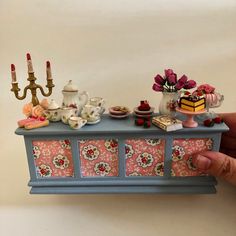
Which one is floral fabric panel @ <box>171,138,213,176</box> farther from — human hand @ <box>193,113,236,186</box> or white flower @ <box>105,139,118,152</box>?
white flower @ <box>105,139,118,152</box>

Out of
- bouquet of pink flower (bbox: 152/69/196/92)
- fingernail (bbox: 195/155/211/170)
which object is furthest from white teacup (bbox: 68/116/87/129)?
fingernail (bbox: 195/155/211/170)

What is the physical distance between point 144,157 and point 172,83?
228 millimetres

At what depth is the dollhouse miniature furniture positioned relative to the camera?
0.78 metres

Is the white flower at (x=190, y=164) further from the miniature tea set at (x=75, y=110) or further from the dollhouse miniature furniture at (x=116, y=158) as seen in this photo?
the miniature tea set at (x=75, y=110)

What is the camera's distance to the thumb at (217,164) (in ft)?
2.49

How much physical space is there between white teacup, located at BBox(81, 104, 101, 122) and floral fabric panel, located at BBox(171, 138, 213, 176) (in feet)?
0.77

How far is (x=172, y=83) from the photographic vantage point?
0.78 meters

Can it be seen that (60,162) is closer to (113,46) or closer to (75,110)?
(75,110)

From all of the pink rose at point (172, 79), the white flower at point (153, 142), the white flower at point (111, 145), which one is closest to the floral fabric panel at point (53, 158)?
the white flower at point (111, 145)

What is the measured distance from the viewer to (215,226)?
0.79 m

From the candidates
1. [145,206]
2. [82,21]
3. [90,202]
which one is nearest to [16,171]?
[90,202]

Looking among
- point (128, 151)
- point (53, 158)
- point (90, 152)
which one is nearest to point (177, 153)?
point (128, 151)

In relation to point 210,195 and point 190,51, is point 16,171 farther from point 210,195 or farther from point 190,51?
point 190,51

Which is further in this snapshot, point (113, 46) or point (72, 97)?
point (113, 46)
